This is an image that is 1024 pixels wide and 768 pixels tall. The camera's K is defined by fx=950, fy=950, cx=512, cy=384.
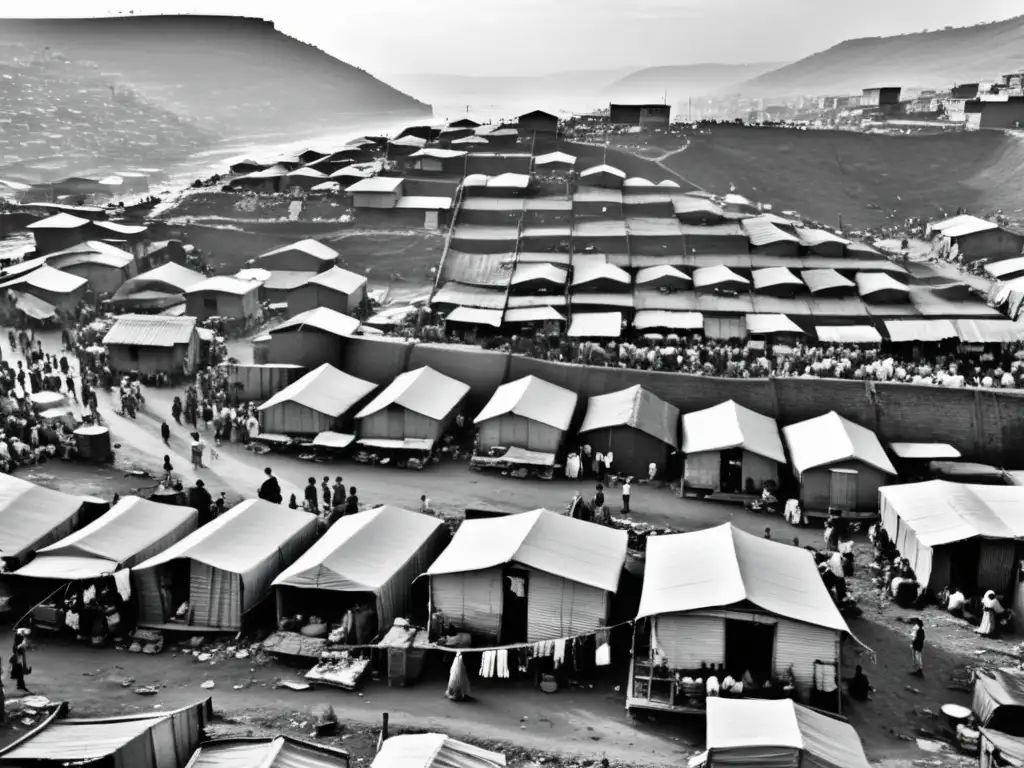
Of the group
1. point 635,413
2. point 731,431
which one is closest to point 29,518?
point 635,413

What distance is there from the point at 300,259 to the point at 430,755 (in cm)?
3259

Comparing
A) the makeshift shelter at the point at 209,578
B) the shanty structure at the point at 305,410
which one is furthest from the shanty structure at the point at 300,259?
the makeshift shelter at the point at 209,578

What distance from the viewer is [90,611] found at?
17.5 m

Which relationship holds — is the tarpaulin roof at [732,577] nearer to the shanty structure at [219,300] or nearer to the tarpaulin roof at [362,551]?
the tarpaulin roof at [362,551]

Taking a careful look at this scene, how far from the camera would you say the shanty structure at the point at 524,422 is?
26.1 metres

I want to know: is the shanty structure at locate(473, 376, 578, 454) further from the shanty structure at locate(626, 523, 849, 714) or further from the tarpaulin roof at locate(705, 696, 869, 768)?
the tarpaulin roof at locate(705, 696, 869, 768)

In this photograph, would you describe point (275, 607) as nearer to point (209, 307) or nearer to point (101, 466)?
point (101, 466)

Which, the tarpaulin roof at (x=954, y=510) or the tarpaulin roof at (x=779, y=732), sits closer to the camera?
the tarpaulin roof at (x=779, y=732)

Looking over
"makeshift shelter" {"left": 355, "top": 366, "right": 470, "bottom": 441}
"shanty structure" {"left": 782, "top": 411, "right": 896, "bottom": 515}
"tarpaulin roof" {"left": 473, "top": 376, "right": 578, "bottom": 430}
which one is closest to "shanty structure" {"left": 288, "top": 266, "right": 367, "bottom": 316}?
"makeshift shelter" {"left": 355, "top": 366, "right": 470, "bottom": 441}

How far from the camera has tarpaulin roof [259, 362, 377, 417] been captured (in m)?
27.1

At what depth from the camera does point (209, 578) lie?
17703 mm

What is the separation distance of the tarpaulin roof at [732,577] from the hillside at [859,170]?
38668mm

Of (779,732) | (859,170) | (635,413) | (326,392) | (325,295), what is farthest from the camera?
(859,170)

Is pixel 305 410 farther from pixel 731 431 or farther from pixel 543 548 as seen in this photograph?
pixel 731 431
